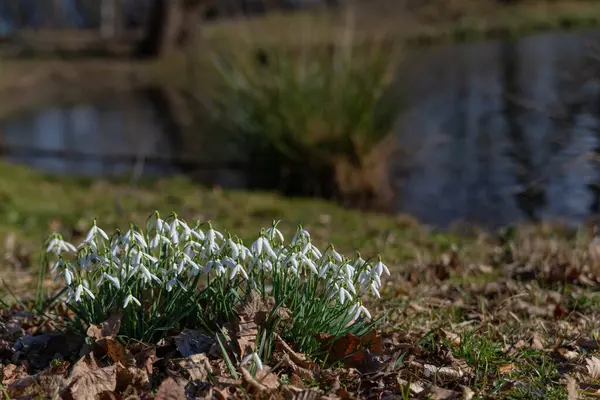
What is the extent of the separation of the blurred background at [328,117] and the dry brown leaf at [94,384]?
4.12 meters

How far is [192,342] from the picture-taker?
3.07m

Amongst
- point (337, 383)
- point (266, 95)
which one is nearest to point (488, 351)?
point (337, 383)

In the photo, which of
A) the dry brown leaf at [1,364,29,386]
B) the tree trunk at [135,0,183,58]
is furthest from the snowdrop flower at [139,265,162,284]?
the tree trunk at [135,0,183,58]

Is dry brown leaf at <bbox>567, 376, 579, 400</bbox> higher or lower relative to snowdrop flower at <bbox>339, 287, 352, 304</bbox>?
lower

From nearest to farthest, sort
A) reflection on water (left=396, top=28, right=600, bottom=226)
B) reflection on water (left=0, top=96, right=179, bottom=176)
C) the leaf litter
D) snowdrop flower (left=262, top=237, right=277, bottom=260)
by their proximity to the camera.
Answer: the leaf litter, snowdrop flower (left=262, top=237, right=277, bottom=260), reflection on water (left=396, top=28, right=600, bottom=226), reflection on water (left=0, top=96, right=179, bottom=176)

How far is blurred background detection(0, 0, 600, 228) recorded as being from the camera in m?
9.09

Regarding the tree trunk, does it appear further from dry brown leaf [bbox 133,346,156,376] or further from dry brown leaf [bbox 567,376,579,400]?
dry brown leaf [bbox 567,376,579,400]

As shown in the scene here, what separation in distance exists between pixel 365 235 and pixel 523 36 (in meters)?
23.6

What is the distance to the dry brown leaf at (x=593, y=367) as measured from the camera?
9.79 ft

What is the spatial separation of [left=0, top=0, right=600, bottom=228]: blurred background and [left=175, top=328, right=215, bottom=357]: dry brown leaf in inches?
147

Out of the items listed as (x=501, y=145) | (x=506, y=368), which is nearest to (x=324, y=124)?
(x=501, y=145)

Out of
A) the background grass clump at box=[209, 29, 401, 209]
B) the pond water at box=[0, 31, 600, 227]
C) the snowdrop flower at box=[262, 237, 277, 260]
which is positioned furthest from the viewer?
the background grass clump at box=[209, 29, 401, 209]

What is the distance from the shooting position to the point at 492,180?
9.84 m

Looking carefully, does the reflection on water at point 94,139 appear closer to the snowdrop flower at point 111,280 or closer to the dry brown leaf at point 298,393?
the snowdrop flower at point 111,280
